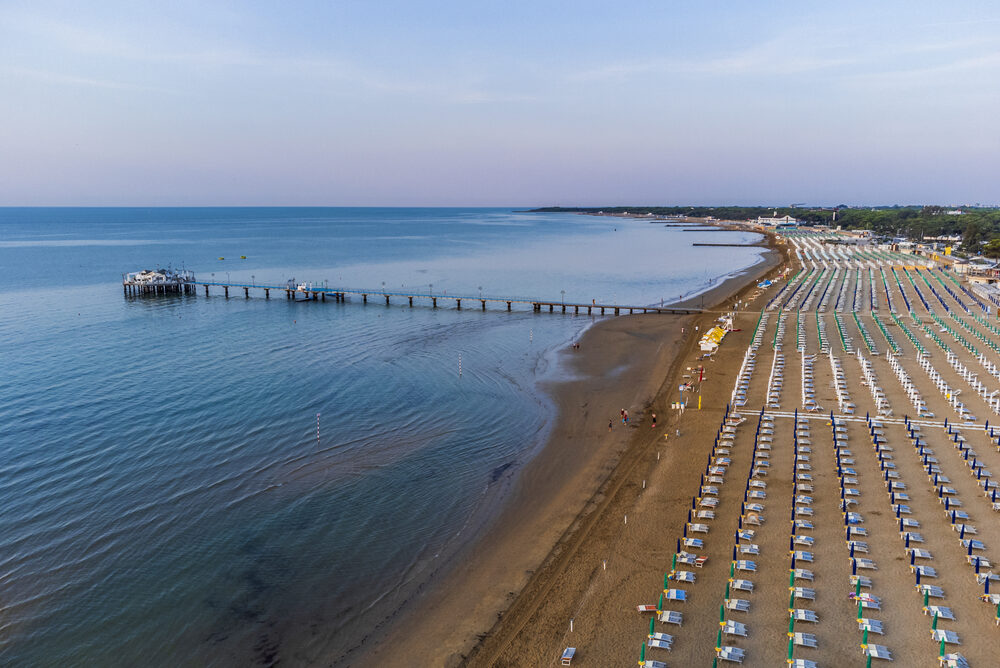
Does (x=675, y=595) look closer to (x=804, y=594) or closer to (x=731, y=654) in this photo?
(x=731, y=654)

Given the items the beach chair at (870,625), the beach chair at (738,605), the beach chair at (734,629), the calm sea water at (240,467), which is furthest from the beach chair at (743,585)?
the calm sea water at (240,467)

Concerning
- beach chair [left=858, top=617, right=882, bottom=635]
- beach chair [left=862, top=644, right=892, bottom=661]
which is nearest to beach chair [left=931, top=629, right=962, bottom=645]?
beach chair [left=858, top=617, right=882, bottom=635]

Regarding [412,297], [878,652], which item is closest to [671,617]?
[878,652]

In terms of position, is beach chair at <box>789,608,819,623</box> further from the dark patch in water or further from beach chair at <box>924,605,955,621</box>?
the dark patch in water

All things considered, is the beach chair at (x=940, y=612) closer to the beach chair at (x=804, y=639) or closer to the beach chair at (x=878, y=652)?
the beach chair at (x=878, y=652)

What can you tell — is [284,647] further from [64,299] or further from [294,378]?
[64,299]

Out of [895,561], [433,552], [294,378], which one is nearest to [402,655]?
[433,552]
